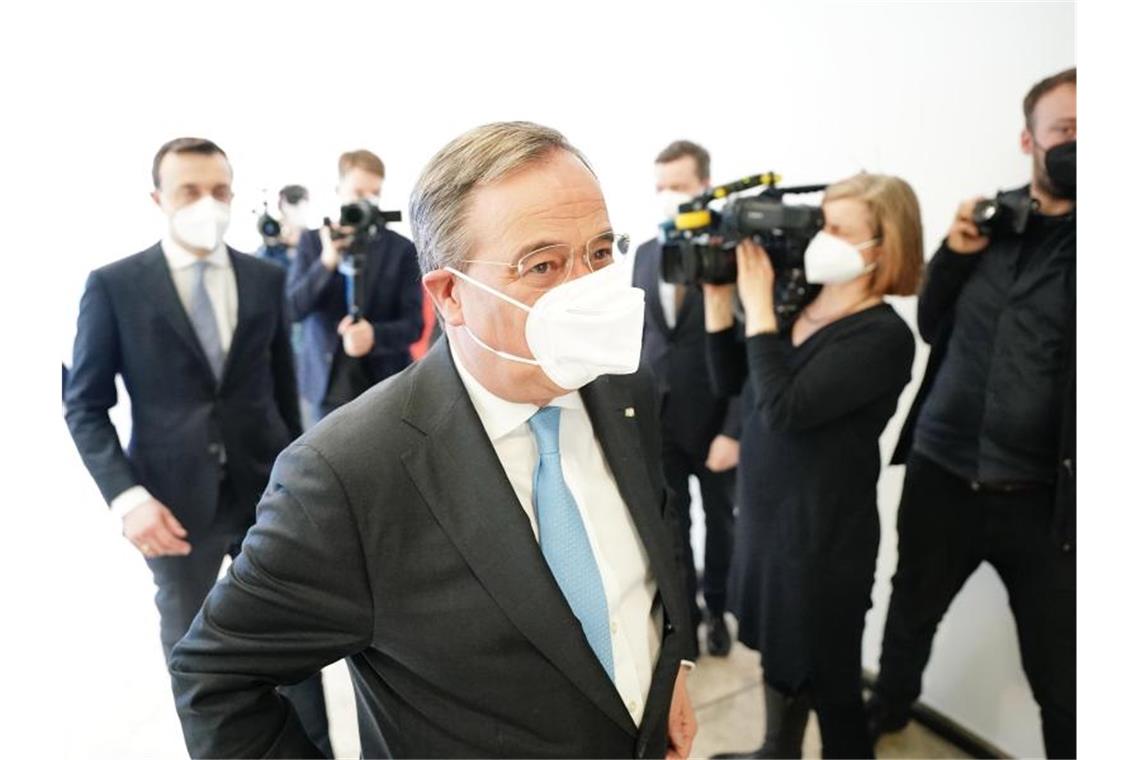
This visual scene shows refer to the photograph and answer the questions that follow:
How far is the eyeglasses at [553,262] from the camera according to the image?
920 millimetres

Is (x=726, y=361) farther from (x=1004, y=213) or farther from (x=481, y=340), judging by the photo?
(x=481, y=340)

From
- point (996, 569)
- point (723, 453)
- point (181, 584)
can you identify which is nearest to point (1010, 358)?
point (996, 569)

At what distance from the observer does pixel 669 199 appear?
6.89 feet

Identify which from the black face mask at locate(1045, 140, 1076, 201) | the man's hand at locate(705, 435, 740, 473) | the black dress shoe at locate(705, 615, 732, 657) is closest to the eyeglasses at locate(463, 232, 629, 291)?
the black face mask at locate(1045, 140, 1076, 201)

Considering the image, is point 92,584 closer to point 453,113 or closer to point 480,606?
point 480,606

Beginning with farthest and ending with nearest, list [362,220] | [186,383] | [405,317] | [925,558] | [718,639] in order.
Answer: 1. [718,639]
2. [925,558]
3. [405,317]
4. [362,220]
5. [186,383]

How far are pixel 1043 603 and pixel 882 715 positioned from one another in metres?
0.71

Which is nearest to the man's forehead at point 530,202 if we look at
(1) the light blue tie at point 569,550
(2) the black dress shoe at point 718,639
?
(1) the light blue tie at point 569,550

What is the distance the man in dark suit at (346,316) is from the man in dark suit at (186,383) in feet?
0.65

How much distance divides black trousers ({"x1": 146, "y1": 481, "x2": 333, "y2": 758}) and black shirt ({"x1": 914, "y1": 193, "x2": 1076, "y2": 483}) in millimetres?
1475

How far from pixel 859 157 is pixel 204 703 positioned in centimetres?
194

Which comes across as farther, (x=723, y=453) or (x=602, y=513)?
(x=723, y=453)

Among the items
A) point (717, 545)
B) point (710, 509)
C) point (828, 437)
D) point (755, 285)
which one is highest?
point (755, 285)

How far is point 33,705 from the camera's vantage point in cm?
103
